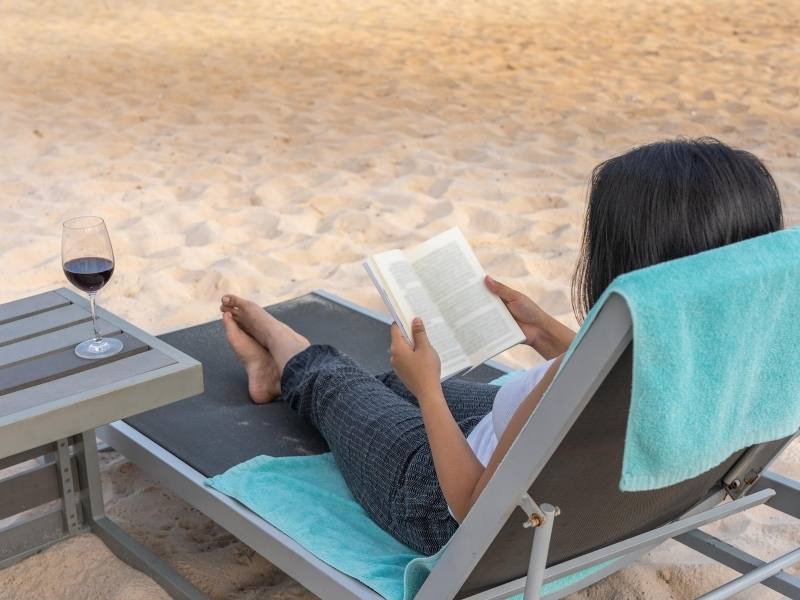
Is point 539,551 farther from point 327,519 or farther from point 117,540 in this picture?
point 117,540

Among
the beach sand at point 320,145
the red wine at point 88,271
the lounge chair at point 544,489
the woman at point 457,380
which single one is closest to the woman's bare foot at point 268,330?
the woman at point 457,380

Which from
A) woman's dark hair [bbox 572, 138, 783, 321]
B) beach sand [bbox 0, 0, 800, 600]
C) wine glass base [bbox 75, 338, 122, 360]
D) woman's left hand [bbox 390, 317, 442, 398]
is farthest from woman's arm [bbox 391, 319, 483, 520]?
beach sand [bbox 0, 0, 800, 600]

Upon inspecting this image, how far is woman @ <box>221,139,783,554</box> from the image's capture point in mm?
1596

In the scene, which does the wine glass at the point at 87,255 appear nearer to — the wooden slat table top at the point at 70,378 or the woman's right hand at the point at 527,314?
the wooden slat table top at the point at 70,378

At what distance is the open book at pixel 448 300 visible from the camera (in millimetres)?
2180

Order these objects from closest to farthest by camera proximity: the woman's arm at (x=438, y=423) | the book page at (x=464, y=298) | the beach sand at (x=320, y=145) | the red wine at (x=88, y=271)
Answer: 1. the woman's arm at (x=438, y=423)
2. the red wine at (x=88, y=271)
3. the book page at (x=464, y=298)
4. the beach sand at (x=320, y=145)

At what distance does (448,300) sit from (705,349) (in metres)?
0.89

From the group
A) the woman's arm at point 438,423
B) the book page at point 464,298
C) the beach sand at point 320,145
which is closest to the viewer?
the woman's arm at point 438,423

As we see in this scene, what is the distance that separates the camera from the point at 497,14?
1016cm

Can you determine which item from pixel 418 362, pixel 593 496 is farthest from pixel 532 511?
pixel 418 362

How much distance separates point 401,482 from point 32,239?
2.77 metres

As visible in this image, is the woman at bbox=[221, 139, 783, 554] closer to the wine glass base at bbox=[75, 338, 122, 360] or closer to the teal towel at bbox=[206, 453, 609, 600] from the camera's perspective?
the teal towel at bbox=[206, 453, 609, 600]

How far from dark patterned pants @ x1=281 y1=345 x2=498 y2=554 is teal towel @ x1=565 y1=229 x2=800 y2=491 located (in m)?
0.64

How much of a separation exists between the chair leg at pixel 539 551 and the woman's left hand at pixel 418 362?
405 mm
